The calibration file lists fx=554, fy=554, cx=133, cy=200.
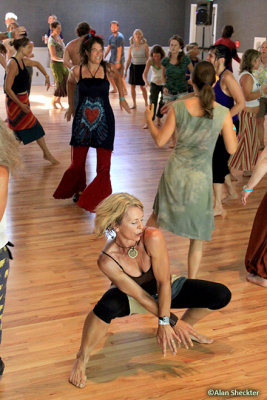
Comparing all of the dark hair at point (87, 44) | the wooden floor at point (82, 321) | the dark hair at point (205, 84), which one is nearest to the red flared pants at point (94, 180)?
the wooden floor at point (82, 321)

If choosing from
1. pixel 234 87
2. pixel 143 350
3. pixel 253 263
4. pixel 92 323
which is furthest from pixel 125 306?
pixel 234 87

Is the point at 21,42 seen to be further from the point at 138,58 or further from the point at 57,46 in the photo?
the point at 57,46

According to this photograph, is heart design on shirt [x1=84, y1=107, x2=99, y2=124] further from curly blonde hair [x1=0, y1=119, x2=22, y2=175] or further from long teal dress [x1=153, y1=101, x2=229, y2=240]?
curly blonde hair [x1=0, y1=119, x2=22, y2=175]

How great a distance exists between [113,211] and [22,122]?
4030mm

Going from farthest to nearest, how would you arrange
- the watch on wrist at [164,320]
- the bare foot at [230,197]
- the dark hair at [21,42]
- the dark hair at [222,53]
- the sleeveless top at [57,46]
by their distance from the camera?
the sleeveless top at [57,46], the dark hair at [21,42], the bare foot at [230,197], the dark hair at [222,53], the watch on wrist at [164,320]

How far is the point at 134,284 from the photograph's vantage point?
2.53m

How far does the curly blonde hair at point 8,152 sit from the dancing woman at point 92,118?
2554 mm

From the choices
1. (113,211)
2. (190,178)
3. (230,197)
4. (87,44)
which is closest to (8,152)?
(113,211)

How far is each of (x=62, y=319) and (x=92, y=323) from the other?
2.34 feet

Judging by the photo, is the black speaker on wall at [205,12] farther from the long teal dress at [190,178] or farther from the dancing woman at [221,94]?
the long teal dress at [190,178]

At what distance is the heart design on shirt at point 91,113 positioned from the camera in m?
4.83

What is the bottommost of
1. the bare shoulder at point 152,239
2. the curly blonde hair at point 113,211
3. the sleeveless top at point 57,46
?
the sleeveless top at point 57,46

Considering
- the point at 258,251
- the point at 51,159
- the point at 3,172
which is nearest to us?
the point at 3,172

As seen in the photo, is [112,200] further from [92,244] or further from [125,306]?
[92,244]
